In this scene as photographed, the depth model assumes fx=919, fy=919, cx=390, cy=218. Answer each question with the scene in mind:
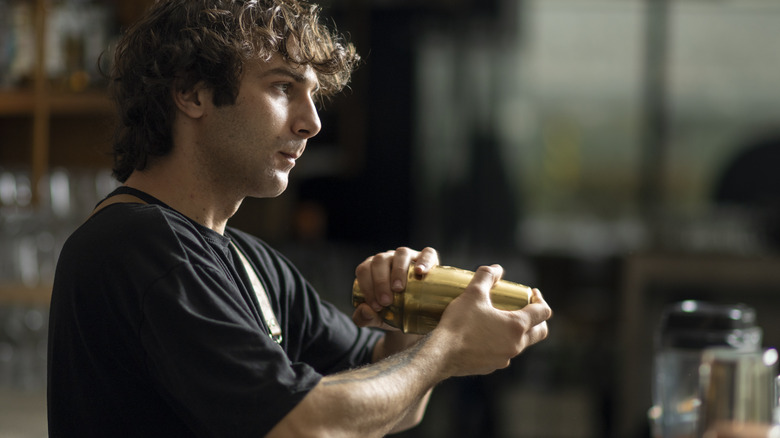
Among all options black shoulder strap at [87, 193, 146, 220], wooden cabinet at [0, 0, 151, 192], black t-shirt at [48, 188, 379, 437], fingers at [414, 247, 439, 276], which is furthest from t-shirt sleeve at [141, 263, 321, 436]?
wooden cabinet at [0, 0, 151, 192]

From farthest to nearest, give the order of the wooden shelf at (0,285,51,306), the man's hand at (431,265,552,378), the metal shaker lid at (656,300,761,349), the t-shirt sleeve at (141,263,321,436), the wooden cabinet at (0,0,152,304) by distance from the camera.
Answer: the wooden cabinet at (0,0,152,304)
the wooden shelf at (0,285,51,306)
the metal shaker lid at (656,300,761,349)
the man's hand at (431,265,552,378)
the t-shirt sleeve at (141,263,321,436)

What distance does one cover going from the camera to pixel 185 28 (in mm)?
1310

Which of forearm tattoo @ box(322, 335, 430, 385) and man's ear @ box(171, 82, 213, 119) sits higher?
man's ear @ box(171, 82, 213, 119)

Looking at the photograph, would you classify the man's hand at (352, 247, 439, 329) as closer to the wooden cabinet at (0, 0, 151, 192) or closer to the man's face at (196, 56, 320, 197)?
the man's face at (196, 56, 320, 197)

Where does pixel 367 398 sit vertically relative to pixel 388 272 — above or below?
below

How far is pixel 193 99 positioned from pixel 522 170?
409 cm

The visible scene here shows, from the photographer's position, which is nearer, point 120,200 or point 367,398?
point 367,398

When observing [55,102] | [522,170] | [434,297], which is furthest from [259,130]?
[522,170]

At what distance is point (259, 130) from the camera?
4.17 feet

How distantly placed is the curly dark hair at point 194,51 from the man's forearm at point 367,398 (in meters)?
0.43

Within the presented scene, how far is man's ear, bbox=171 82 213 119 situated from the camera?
1.29 m

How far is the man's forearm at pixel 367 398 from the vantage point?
1.04 meters

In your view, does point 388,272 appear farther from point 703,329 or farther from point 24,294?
point 24,294

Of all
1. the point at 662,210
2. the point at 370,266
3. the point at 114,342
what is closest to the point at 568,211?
the point at 662,210
